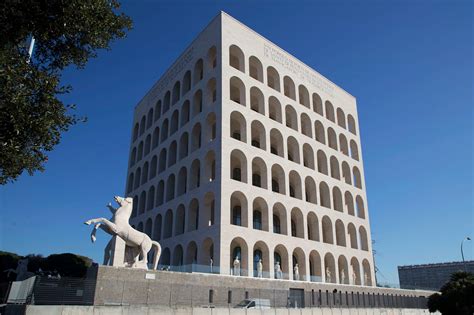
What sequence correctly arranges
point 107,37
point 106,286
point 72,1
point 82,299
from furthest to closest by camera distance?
point 106,286 → point 82,299 → point 107,37 → point 72,1

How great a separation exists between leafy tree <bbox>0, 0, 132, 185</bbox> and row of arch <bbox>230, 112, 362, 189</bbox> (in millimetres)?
24227

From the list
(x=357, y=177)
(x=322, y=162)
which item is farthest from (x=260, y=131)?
(x=357, y=177)

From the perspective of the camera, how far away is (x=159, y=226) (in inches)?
1780

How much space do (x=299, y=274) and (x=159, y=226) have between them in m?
17.1

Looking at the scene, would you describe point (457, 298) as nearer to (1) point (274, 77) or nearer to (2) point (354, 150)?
(1) point (274, 77)

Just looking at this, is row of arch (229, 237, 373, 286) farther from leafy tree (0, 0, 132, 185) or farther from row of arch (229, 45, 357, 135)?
leafy tree (0, 0, 132, 185)

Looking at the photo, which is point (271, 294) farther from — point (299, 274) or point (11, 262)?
point (11, 262)

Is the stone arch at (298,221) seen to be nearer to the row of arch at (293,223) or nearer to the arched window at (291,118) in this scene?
the row of arch at (293,223)

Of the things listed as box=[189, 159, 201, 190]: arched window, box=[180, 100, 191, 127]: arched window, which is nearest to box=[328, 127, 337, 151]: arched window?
box=[180, 100, 191, 127]: arched window

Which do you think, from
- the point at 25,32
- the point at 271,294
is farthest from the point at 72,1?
the point at 271,294

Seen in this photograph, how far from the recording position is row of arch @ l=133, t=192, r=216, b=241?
35.8m

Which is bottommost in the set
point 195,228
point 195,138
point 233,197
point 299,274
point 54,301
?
point 54,301

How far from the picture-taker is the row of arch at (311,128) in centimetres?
4415

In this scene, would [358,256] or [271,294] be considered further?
[358,256]
